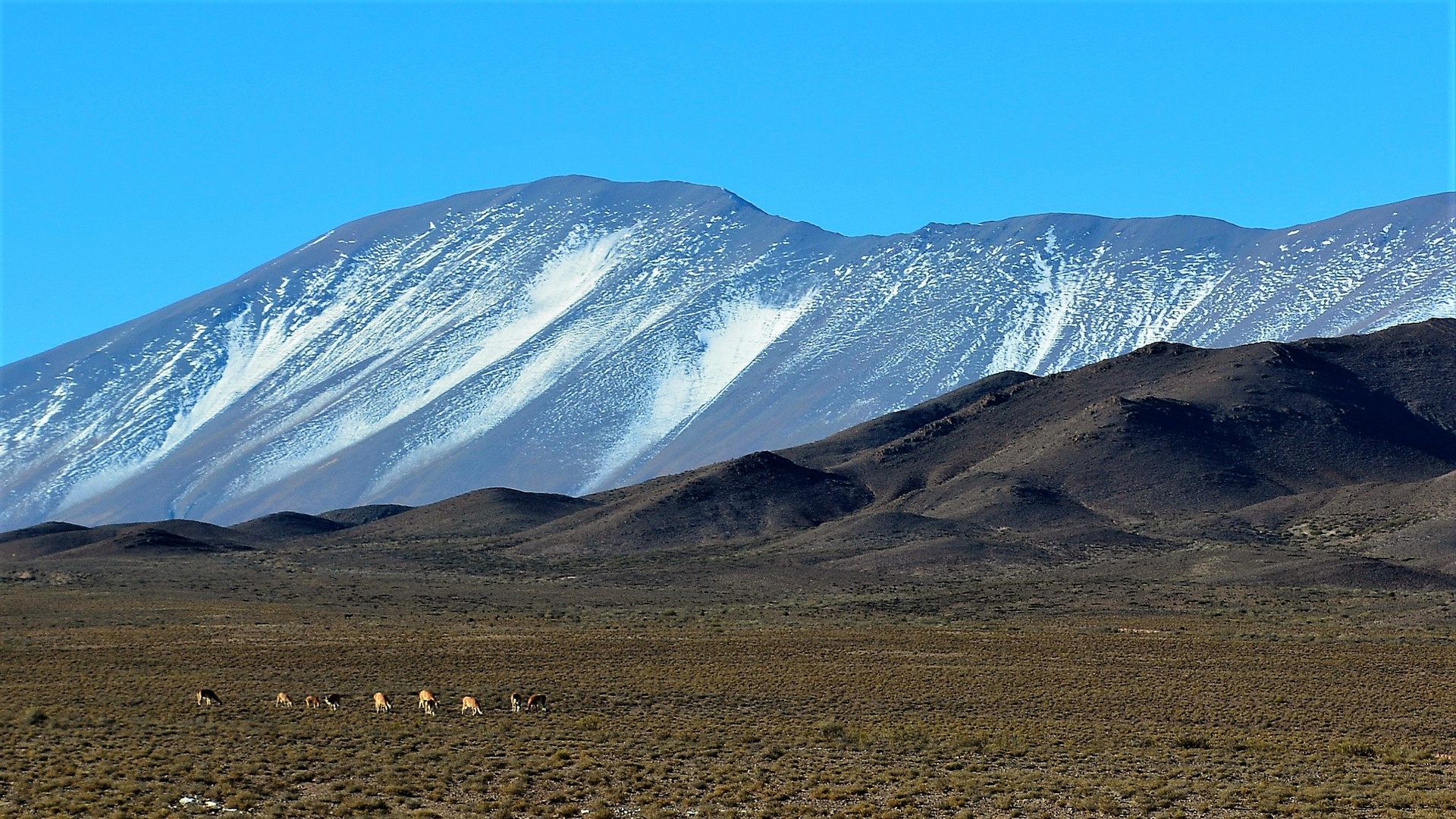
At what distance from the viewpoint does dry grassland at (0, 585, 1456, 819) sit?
22391 millimetres

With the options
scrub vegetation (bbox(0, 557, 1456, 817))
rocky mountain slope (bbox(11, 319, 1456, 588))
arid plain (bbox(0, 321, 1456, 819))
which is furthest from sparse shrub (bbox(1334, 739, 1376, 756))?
rocky mountain slope (bbox(11, 319, 1456, 588))

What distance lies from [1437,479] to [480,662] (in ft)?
218

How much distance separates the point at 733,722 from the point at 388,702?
269 inches

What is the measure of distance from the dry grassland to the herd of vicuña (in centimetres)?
34

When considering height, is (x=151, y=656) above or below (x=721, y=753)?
above

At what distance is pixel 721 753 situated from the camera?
2659cm

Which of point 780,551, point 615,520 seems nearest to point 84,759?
point 780,551

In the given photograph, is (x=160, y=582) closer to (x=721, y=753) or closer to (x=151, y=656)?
(x=151, y=656)

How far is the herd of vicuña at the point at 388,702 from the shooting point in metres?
31.7

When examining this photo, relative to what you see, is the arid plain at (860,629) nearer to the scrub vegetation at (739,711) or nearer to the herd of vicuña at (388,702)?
the scrub vegetation at (739,711)

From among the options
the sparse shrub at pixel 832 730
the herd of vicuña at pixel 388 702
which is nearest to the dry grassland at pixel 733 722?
the sparse shrub at pixel 832 730

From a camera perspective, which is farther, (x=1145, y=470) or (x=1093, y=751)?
(x=1145, y=470)

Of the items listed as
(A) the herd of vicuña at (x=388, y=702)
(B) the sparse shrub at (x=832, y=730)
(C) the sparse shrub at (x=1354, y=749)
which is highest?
(A) the herd of vicuña at (x=388, y=702)

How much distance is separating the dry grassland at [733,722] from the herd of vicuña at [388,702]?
34 cm
